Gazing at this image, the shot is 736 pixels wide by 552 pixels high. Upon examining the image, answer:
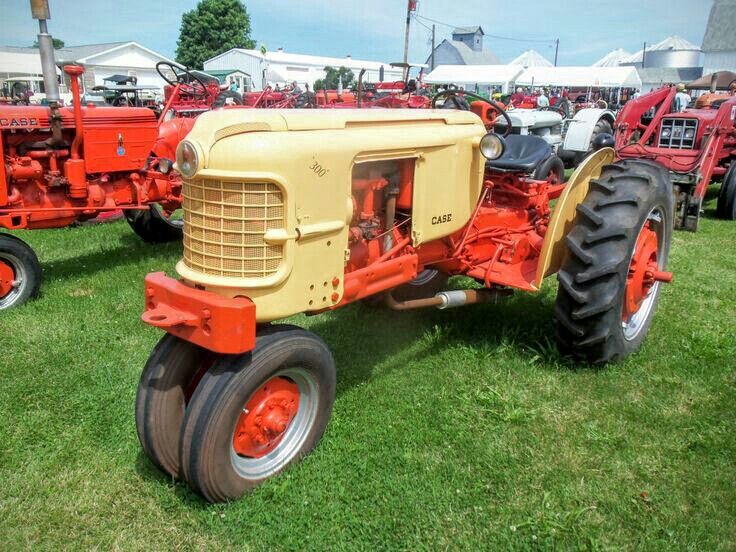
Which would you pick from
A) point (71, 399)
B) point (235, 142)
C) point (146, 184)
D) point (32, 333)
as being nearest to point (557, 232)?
point (235, 142)

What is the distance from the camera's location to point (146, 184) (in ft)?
20.1

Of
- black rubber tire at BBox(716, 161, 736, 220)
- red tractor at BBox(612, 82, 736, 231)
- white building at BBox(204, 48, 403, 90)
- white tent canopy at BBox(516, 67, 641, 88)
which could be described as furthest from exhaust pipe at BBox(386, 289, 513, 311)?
white building at BBox(204, 48, 403, 90)

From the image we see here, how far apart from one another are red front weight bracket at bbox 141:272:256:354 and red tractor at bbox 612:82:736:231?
6.85 m

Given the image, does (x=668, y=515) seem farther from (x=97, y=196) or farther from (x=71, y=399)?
(x=97, y=196)

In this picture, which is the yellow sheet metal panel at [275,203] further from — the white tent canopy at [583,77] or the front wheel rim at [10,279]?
the white tent canopy at [583,77]

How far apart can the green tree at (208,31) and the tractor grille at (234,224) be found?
5321 centimetres

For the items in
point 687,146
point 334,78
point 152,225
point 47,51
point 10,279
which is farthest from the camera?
point 334,78

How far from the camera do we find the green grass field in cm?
255

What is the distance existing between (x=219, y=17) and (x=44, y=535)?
55223mm

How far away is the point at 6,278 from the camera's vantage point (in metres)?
4.93

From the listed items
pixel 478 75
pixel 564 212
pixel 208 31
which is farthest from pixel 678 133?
pixel 208 31

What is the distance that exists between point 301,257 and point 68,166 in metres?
3.92

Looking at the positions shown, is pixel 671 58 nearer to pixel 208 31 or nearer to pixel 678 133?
pixel 208 31

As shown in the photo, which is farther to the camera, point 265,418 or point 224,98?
point 224,98
